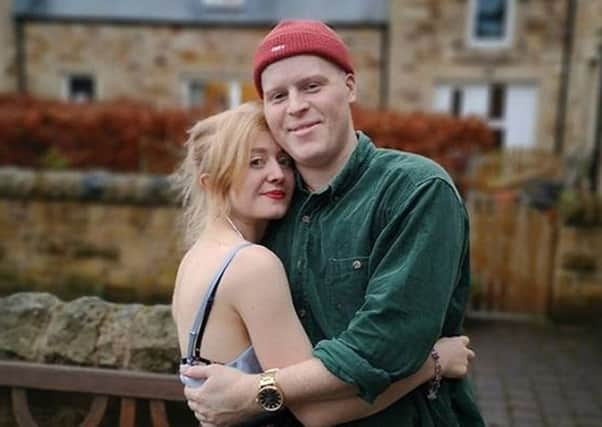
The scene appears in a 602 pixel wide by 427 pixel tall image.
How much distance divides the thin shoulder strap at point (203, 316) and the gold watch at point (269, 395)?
17 centimetres

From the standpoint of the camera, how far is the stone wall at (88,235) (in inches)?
233

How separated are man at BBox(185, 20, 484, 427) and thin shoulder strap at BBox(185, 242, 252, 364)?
58 mm

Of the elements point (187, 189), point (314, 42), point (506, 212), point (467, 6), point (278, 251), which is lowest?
point (506, 212)

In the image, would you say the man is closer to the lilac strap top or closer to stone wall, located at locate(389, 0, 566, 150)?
the lilac strap top

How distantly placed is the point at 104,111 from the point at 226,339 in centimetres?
902

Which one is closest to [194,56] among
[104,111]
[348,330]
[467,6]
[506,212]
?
[104,111]

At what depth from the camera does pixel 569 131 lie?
13.6 metres

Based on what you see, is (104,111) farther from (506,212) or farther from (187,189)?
(187,189)

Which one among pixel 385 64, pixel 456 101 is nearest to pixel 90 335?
pixel 385 64

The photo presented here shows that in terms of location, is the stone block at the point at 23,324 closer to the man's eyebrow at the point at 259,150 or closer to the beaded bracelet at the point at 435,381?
the man's eyebrow at the point at 259,150

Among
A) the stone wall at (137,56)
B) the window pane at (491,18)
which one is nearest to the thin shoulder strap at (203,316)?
the stone wall at (137,56)

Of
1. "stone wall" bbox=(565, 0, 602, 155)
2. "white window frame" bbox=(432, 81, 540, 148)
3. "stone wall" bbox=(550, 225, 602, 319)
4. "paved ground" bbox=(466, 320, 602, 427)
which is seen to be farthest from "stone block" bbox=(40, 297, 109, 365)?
"white window frame" bbox=(432, 81, 540, 148)

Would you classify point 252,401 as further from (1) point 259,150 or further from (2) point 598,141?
(2) point 598,141

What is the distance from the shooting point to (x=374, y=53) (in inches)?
559
